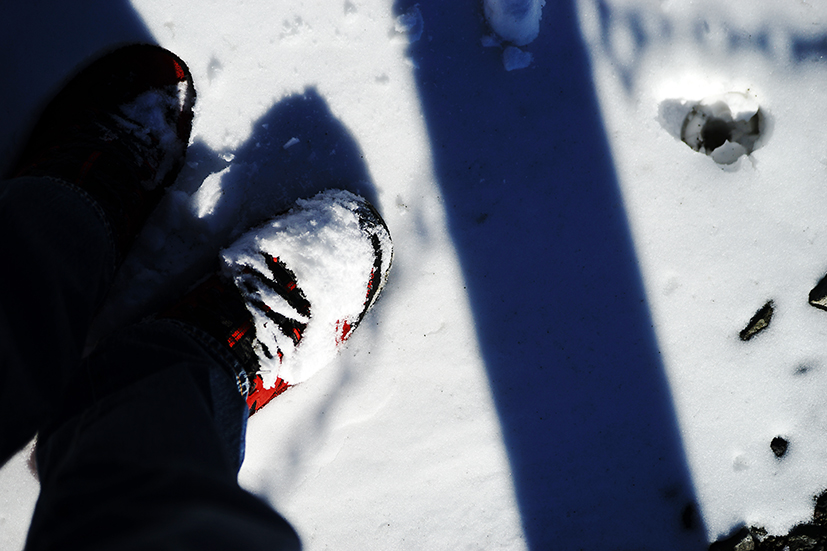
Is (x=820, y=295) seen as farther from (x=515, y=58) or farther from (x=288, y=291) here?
(x=288, y=291)

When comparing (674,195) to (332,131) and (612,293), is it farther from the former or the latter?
(332,131)

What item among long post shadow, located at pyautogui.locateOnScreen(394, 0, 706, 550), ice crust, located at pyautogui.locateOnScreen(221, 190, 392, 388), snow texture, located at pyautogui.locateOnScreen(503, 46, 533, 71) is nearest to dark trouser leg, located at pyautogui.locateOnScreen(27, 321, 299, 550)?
ice crust, located at pyautogui.locateOnScreen(221, 190, 392, 388)

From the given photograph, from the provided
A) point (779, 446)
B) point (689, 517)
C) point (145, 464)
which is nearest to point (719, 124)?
point (779, 446)

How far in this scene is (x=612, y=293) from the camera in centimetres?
113

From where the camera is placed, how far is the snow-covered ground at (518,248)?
1.09 m

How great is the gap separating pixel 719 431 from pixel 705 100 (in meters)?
0.77

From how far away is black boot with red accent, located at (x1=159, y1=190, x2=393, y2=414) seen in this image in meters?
1.00

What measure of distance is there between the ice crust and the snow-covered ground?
0.11m

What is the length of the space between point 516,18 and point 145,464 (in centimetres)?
109

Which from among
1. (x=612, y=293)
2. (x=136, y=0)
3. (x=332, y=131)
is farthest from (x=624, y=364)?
(x=136, y=0)

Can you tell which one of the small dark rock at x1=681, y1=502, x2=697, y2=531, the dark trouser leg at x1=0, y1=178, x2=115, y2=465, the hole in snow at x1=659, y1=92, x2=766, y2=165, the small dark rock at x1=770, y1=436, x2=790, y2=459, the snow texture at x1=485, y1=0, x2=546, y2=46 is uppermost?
the snow texture at x1=485, y1=0, x2=546, y2=46

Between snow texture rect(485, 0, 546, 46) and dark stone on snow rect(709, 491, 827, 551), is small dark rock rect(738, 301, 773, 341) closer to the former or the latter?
dark stone on snow rect(709, 491, 827, 551)

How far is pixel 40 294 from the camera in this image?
2.39 feet

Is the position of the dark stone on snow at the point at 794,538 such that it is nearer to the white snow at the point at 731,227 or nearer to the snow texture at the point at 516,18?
the white snow at the point at 731,227
